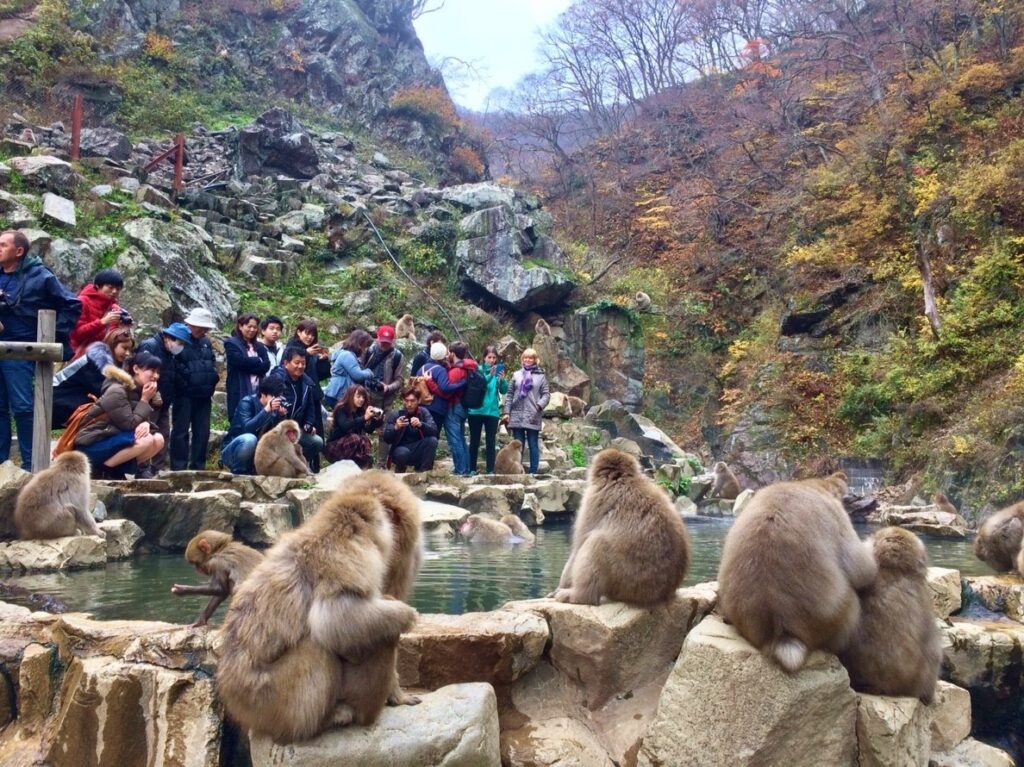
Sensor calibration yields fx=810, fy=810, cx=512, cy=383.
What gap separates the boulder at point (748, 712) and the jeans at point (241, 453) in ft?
A: 19.8

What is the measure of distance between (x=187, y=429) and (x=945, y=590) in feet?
23.1

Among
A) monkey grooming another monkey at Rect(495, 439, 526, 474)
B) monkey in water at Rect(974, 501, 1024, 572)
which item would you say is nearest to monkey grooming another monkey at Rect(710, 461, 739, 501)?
monkey grooming another monkey at Rect(495, 439, 526, 474)

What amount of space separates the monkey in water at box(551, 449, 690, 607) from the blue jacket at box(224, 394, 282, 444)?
5124 millimetres

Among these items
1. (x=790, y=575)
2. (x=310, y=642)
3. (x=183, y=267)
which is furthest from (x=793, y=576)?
(x=183, y=267)

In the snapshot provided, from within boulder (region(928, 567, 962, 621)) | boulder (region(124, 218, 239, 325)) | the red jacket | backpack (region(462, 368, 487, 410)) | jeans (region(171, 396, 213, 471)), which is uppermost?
boulder (region(124, 218, 239, 325))

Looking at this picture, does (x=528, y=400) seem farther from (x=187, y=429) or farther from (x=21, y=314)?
(x=21, y=314)

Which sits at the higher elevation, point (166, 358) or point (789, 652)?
point (166, 358)

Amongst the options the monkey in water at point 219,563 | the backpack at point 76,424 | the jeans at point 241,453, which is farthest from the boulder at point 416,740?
the jeans at point 241,453

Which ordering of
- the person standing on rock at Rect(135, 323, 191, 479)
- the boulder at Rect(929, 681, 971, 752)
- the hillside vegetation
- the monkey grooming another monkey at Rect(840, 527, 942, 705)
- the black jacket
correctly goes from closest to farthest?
the monkey grooming another monkey at Rect(840, 527, 942, 705) < the boulder at Rect(929, 681, 971, 752) < the person standing on rock at Rect(135, 323, 191, 479) < the black jacket < the hillside vegetation

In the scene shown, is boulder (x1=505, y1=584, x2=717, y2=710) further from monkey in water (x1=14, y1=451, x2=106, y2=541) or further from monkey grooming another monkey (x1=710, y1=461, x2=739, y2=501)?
monkey grooming another monkey (x1=710, y1=461, x2=739, y2=501)

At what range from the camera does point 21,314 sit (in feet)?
22.2

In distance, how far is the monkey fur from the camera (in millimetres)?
2740

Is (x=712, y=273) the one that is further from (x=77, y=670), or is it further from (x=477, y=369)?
(x=77, y=670)

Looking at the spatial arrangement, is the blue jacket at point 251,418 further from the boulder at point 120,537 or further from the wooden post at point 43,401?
the wooden post at point 43,401
